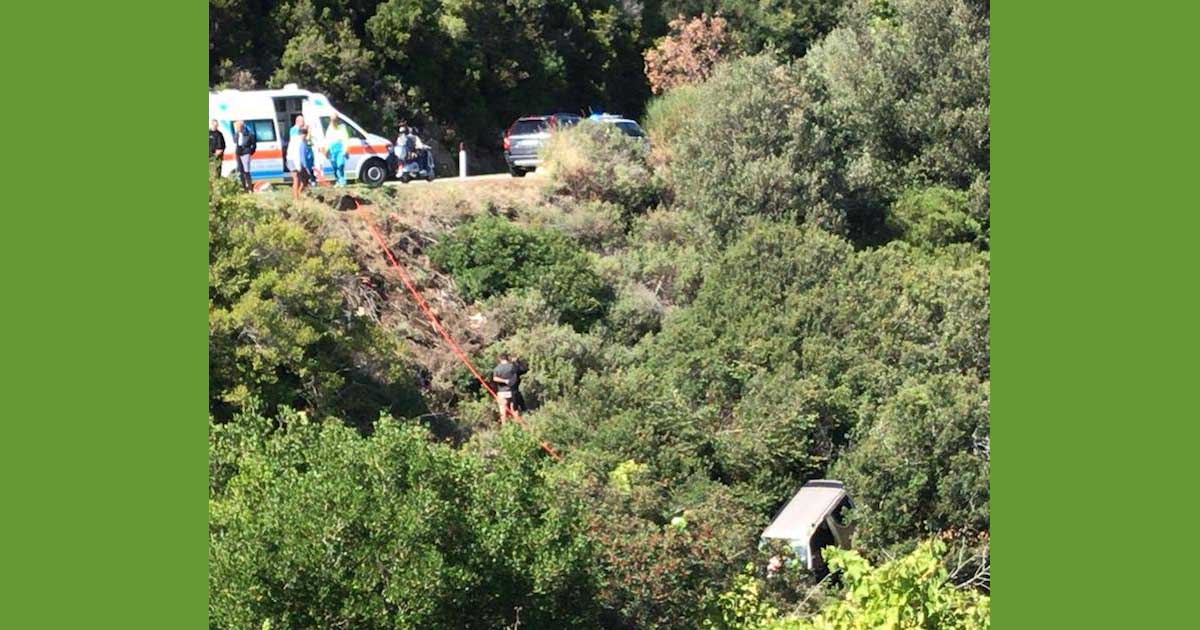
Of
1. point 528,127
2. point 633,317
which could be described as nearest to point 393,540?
point 633,317

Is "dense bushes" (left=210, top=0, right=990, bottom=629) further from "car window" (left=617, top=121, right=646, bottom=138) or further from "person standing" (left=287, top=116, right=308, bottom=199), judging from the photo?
"person standing" (left=287, top=116, right=308, bottom=199)

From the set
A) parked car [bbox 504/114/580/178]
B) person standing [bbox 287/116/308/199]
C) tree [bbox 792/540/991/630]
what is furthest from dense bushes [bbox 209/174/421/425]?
parked car [bbox 504/114/580/178]

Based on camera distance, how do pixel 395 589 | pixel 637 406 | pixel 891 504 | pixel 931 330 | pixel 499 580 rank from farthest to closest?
1. pixel 931 330
2. pixel 637 406
3. pixel 891 504
4. pixel 499 580
5. pixel 395 589

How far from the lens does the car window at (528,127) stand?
3856 cm

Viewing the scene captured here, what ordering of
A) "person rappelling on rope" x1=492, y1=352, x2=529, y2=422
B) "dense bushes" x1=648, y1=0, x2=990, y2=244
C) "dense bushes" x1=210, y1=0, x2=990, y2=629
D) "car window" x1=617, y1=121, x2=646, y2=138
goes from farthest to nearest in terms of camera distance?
"car window" x1=617, y1=121, x2=646, y2=138 < "dense bushes" x1=648, y1=0, x2=990, y2=244 < "person rappelling on rope" x1=492, y1=352, x2=529, y2=422 < "dense bushes" x1=210, y1=0, x2=990, y2=629

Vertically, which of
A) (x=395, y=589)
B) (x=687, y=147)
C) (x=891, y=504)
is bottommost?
(x=891, y=504)

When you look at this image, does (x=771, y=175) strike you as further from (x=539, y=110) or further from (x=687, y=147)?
(x=539, y=110)

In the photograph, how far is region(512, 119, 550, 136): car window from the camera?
3856cm

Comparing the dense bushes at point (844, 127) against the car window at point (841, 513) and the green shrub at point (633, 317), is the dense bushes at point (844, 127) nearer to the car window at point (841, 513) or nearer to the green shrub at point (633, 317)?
the green shrub at point (633, 317)

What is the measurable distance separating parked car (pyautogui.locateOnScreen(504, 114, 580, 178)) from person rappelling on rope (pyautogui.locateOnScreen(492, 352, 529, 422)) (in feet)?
35.3

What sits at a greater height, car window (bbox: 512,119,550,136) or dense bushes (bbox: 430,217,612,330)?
car window (bbox: 512,119,550,136)

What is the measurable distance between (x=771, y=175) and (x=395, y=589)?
785 inches

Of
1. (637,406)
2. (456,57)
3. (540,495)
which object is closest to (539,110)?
(456,57)

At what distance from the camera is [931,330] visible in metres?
28.3
